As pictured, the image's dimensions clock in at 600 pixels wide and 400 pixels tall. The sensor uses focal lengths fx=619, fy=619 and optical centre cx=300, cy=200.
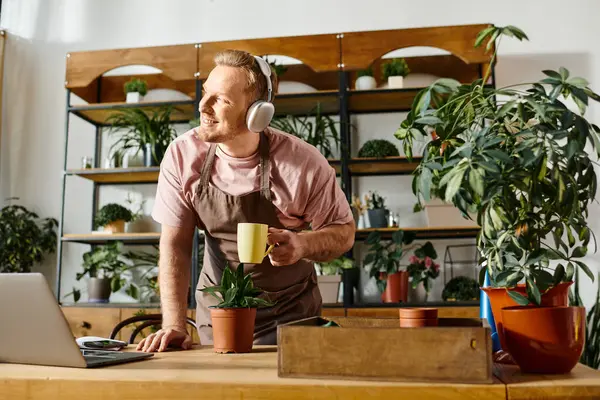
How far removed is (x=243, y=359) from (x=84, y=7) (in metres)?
4.09

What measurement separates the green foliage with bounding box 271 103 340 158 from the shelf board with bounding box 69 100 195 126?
0.63 m

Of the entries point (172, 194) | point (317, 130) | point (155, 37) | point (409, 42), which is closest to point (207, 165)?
point (172, 194)

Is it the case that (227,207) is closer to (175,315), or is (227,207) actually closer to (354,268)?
(175,315)

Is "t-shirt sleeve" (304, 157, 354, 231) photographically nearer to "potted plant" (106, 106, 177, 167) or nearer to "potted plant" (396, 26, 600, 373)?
"potted plant" (396, 26, 600, 373)

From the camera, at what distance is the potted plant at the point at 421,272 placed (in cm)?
364

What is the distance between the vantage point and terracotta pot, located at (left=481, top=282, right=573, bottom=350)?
41.6 inches

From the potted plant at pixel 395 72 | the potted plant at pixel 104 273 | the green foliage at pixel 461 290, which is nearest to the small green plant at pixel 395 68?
the potted plant at pixel 395 72

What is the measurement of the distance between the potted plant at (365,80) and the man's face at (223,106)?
224cm

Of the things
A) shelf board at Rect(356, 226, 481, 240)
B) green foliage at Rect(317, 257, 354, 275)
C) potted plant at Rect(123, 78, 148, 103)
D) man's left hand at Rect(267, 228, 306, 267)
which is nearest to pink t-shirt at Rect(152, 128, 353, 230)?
man's left hand at Rect(267, 228, 306, 267)

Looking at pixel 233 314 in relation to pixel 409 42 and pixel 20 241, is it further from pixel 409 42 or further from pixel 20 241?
pixel 20 241

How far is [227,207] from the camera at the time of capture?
5.97 ft

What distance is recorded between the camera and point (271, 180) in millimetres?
1816

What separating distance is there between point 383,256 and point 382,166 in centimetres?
58

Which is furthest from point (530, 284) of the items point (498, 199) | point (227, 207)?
point (227, 207)
